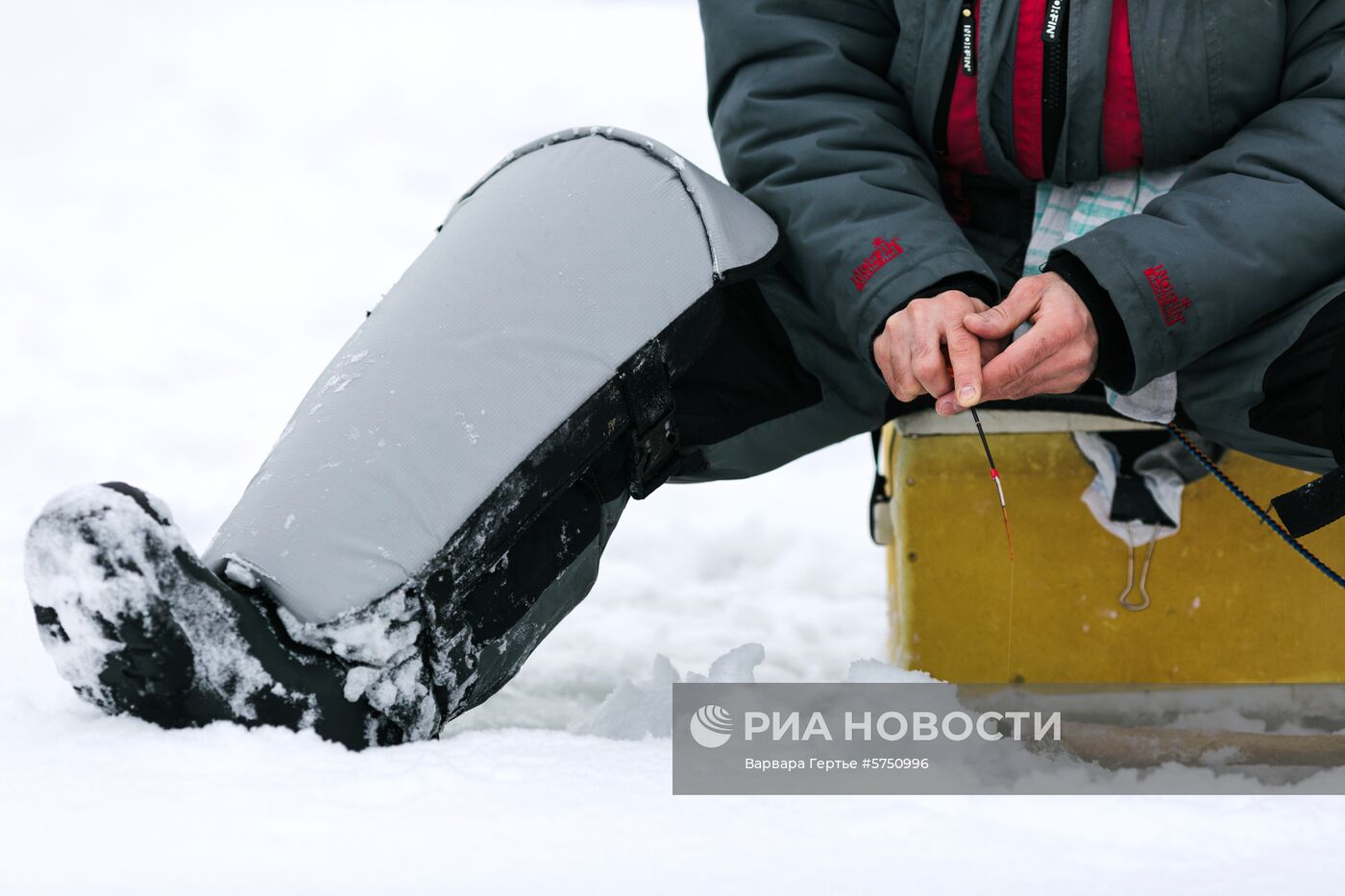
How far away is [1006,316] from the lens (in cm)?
113

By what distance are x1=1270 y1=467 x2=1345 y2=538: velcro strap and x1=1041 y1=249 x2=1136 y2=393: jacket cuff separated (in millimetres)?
171

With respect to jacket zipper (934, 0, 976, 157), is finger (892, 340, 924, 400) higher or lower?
lower

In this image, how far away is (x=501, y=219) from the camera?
1.17m

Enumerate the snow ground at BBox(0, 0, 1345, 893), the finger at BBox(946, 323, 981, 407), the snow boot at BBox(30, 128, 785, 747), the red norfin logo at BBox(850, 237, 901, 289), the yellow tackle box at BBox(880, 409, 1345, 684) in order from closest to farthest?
the snow ground at BBox(0, 0, 1345, 893) → the snow boot at BBox(30, 128, 785, 747) → the finger at BBox(946, 323, 981, 407) → the red norfin logo at BBox(850, 237, 901, 289) → the yellow tackle box at BBox(880, 409, 1345, 684)

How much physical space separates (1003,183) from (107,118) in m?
3.93

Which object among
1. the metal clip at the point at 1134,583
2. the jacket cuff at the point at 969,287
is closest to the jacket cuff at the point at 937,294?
the jacket cuff at the point at 969,287

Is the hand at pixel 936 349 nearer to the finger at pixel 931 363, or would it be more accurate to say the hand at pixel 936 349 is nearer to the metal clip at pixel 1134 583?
the finger at pixel 931 363

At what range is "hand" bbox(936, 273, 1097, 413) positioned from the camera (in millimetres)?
1106

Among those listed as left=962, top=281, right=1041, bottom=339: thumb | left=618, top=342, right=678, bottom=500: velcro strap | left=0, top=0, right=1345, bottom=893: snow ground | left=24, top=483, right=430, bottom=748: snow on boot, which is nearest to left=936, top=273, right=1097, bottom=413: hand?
left=962, top=281, right=1041, bottom=339: thumb

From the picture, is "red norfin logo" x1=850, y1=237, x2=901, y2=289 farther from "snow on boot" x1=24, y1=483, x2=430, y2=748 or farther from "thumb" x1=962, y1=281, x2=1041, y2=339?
"snow on boot" x1=24, y1=483, x2=430, y2=748

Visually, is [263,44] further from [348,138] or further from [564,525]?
[564,525]

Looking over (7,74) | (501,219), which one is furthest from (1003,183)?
(7,74)

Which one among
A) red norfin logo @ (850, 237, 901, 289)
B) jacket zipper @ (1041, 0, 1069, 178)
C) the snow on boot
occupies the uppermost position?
jacket zipper @ (1041, 0, 1069, 178)

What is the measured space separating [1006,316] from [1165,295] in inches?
5.7
